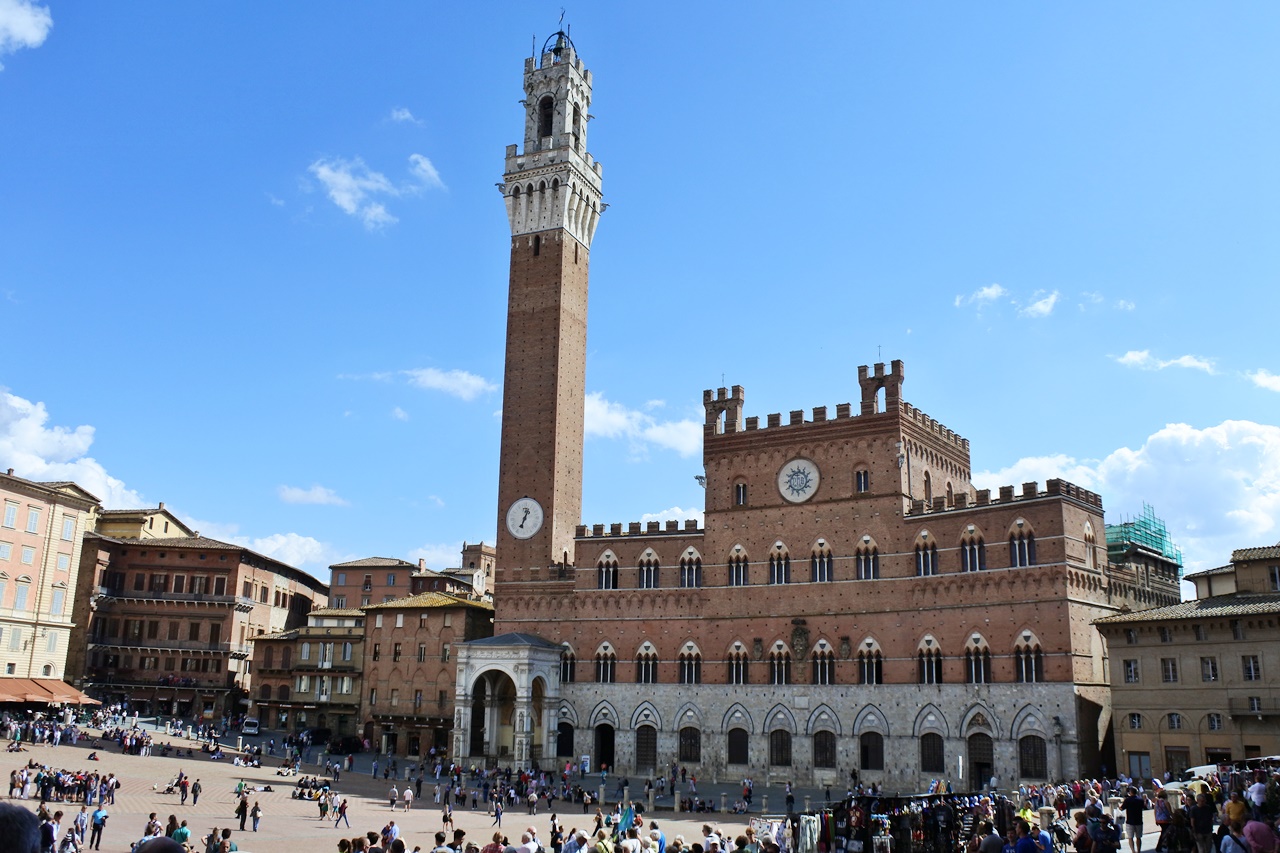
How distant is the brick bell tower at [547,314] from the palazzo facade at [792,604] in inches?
6.7

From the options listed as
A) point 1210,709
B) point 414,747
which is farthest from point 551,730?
point 1210,709

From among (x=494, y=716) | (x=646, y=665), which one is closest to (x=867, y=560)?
(x=646, y=665)

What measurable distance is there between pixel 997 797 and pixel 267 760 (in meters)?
39.3

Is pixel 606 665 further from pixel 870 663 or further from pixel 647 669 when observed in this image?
pixel 870 663

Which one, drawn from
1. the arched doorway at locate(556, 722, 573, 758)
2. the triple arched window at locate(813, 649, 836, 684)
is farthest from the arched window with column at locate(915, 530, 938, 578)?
the arched doorway at locate(556, 722, 573, 758)

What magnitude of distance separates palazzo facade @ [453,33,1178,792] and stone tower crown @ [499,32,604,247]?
0.52 meters

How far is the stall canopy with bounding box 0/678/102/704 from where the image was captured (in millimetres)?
52062

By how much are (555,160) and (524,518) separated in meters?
22.1

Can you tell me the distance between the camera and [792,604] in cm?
5172

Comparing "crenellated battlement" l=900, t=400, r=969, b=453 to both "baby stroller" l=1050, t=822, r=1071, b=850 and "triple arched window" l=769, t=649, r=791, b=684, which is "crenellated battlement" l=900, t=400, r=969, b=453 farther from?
"baby stroller" l=1050, t=822, r=1071, b=850

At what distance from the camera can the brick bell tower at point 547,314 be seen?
6050 cm

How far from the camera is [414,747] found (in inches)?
2402

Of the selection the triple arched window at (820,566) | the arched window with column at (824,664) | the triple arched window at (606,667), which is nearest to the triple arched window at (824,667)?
the arched window with column at (824,664)

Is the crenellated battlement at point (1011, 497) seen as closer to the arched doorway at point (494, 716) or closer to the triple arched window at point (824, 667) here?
the triple arched window at point (824, 667)
